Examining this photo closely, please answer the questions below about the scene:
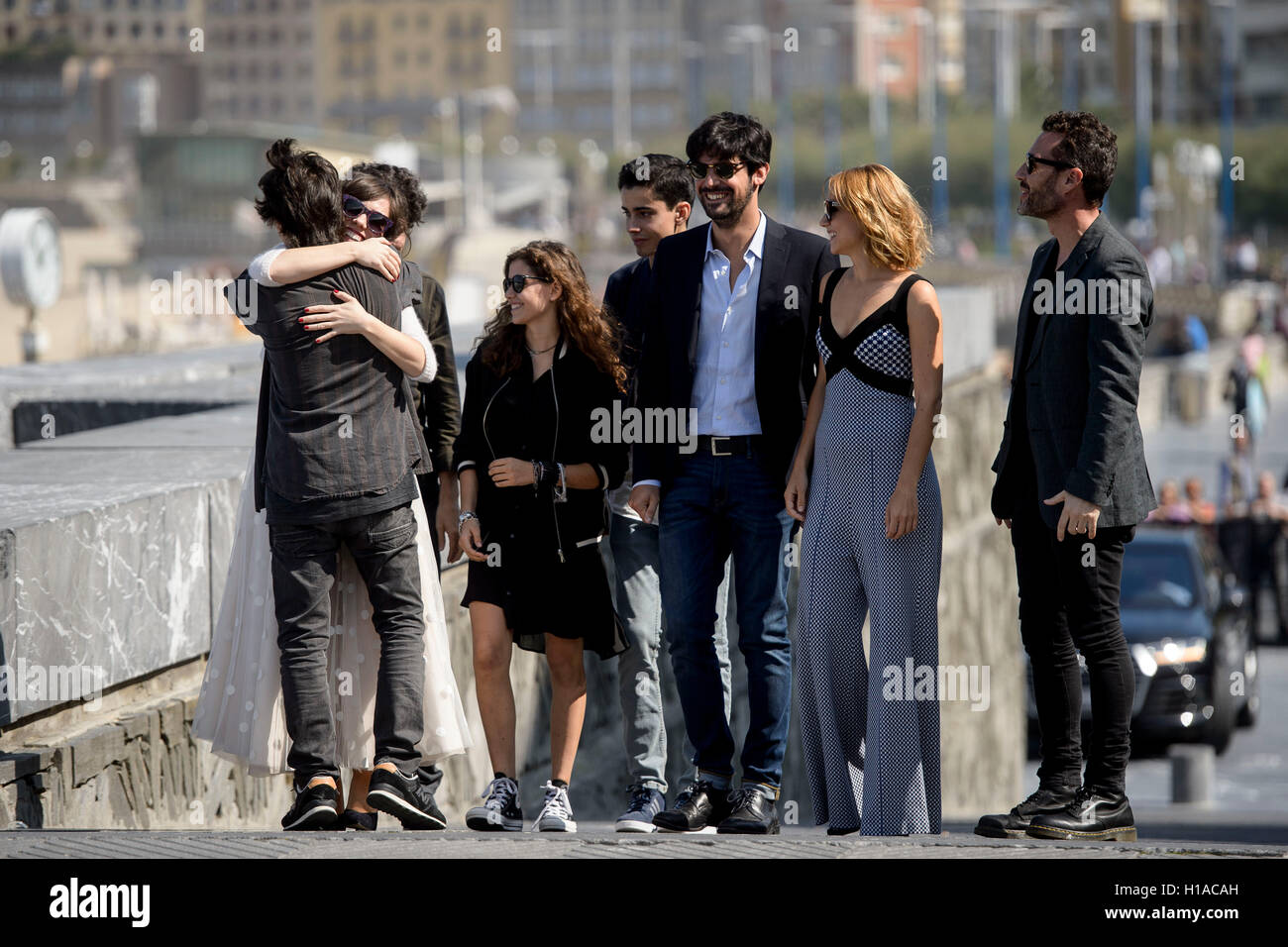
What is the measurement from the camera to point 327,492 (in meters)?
4.79

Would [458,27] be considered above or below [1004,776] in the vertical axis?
above

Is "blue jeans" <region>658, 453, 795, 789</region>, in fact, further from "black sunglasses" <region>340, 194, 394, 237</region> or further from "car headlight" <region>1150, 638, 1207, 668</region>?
"car headlight" <region>1150, 638, 1207, 668</region>

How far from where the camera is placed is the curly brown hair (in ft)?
17.3

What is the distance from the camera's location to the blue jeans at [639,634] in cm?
559

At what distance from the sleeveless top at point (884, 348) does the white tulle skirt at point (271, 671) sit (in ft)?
4.01

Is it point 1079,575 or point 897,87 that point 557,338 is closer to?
point 1079,575

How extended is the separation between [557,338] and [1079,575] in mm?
A: 1582

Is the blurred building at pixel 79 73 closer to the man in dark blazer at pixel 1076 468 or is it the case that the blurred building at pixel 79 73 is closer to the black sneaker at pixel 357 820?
the black sneaker at pixel 357 820

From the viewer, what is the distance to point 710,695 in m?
5.38

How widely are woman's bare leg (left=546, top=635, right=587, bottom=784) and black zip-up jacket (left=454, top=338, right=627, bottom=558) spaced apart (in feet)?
0.98

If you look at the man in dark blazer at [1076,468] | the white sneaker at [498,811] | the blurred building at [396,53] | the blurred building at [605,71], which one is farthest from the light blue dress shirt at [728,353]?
the blurred building at [396,53]

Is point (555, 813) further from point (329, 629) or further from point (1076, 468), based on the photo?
point (1076, 468)

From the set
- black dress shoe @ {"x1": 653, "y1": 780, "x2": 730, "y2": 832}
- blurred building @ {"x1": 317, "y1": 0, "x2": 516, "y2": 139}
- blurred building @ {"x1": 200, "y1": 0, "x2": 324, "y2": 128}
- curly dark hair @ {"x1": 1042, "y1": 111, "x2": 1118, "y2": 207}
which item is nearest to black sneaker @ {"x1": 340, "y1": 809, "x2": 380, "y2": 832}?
black dress shoe @ {"x1": 653, "y1": 780, "x2": 730, "y2": 832}
